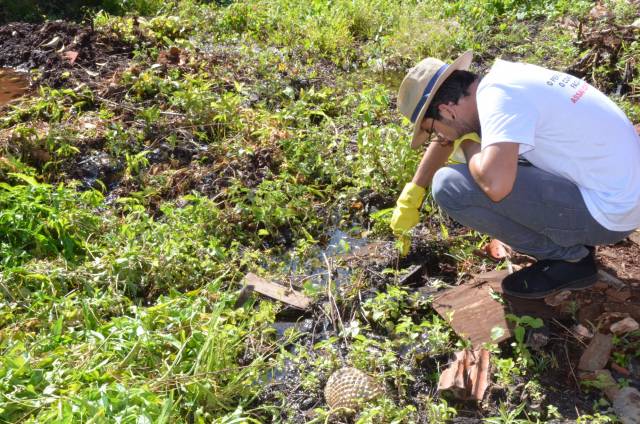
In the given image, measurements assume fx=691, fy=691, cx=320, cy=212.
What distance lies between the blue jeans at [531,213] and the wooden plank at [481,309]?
229 mm

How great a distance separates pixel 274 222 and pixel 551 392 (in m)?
1.77

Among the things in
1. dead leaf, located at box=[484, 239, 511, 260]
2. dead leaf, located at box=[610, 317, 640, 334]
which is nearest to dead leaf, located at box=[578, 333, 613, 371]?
dead leaf, located at box=[610, 317, 640, 334]

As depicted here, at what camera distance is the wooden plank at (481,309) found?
2990 mm

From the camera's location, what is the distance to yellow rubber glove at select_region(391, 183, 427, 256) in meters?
3.40

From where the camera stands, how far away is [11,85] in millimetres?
5699

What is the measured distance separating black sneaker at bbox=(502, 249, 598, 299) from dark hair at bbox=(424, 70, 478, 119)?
842mm

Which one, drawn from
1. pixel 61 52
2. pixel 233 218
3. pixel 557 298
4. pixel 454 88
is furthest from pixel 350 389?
pixel 61 52

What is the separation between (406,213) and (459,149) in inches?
19.4

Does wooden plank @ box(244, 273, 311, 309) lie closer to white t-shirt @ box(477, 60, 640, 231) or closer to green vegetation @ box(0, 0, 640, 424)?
green vegetation @ box(0, 0, 640, 424)

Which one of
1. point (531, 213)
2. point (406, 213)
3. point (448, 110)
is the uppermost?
point (448, 110)

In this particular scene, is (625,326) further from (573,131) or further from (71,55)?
(71,55)

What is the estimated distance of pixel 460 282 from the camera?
3.37 meters

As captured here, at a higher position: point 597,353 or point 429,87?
point 429,87

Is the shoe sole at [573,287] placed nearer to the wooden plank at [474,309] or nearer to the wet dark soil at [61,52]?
the wooden plank at [474,309]
